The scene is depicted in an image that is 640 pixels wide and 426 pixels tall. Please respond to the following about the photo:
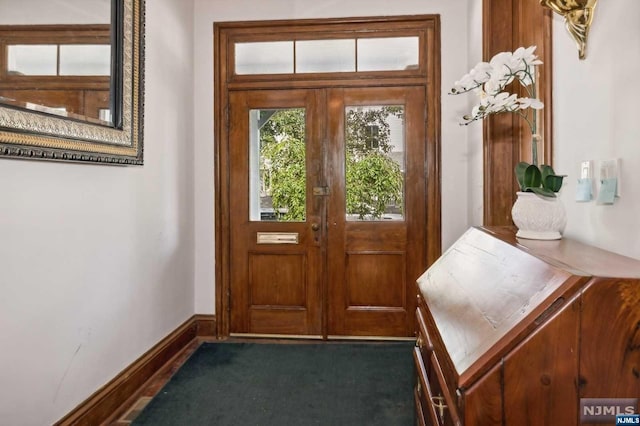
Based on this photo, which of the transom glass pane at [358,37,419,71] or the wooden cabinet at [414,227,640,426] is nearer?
the wooden cabinet at [414,227,640,426]

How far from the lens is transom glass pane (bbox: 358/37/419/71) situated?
10.1 feet

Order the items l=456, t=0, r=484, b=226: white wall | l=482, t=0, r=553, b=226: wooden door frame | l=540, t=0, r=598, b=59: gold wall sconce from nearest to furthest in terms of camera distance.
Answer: l=540, t=0, r=598, b=59: gold wall sconce, l=482, t=0, r=553, b=226: wooden door frame, l=456, t=0, r=484, b=226: white wall

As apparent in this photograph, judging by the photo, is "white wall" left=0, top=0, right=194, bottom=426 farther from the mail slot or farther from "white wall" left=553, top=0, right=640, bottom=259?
"white wall" left=553, top=0, right=640, bottom=259

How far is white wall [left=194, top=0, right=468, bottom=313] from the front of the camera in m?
3.00

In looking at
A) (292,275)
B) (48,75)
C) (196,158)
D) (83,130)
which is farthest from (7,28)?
(292,275)

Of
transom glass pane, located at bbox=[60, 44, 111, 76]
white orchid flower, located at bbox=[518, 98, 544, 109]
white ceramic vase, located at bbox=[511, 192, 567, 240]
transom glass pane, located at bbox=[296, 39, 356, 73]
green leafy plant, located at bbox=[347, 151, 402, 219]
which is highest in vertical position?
transom glass pane, located at bbox=[296, 39, 356, 73]

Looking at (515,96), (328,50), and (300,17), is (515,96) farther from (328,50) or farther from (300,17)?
(300,17)

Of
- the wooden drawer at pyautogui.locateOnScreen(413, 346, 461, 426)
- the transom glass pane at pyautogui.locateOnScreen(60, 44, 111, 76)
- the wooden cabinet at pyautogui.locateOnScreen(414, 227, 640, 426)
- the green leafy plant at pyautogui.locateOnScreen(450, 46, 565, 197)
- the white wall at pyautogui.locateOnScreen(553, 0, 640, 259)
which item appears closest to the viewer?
the wooden cabinet at pyautogui.locateOnScreen(414, 227, 640, 426)

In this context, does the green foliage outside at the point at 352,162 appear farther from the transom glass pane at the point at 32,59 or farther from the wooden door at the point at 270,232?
the transom glass pane at the point at 32,59

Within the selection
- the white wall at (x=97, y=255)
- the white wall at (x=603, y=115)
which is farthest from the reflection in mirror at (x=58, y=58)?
the white wall at (x=603, y=115)

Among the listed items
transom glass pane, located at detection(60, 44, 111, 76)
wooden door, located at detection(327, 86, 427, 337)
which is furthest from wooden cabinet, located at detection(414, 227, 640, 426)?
wooden door, located at detection(327, 86, 427, 337)

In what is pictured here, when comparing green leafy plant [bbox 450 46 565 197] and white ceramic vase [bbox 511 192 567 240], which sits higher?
green leafy plant [bbox 450 46 565 197]

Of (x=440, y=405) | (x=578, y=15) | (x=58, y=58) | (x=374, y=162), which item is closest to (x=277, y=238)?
(x=374, y=162)

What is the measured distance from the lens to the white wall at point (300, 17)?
2996 millimetres
